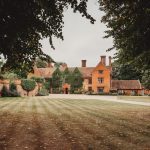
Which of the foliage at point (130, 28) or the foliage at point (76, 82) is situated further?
the foliage at point (76, 82)

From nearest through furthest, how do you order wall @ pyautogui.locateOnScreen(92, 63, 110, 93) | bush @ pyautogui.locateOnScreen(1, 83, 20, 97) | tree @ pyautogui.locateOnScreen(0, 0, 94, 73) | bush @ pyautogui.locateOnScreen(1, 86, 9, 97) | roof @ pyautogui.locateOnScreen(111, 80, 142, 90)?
tree @ pyautogui.locateOnScreen(0, 0, 94, 73)
bush @ pyautogui.locateOnScreen(1, 86, 9, 97)
bush @ pyautogui.locateOnScreen(1, 83, 20, 97)
roof @ pyautogui.locateOnScreen(111, 80, 142, 90)
wall @ pyautogui.locateOnScreen(92, 63, 110, 93)

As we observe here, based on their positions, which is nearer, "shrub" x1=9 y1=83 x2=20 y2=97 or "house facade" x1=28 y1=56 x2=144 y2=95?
"shrub" x1=9 y1=83 x2=20 y2=97

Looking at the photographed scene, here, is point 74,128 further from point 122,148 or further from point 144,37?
point 144,37

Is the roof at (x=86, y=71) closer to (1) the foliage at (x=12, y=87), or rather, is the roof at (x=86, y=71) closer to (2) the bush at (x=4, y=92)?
(1) the foliage at (x=12, y=87)

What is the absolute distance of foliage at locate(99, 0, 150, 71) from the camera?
1384 centimetres

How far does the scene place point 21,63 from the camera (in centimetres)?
1702

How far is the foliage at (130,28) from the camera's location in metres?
13.8

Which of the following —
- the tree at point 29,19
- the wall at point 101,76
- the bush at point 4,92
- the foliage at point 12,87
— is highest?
the wall at point 101,76

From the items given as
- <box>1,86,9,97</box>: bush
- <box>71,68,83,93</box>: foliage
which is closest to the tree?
<box>1,86,9,97</box>: bush

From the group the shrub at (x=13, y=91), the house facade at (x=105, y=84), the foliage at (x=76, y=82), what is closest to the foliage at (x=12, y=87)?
the shrub at (x=13, y=91)

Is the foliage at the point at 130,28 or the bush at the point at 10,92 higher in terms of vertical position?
the foliage at the point at 130,28

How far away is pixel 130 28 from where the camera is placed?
596 inches

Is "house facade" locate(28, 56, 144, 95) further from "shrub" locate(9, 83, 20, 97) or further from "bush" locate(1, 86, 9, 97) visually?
"bush" locate(1, 86, 9, 97)

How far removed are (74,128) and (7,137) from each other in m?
3.21
